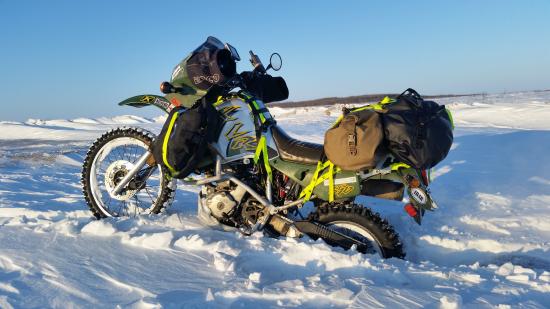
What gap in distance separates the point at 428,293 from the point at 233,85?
2.25 metres

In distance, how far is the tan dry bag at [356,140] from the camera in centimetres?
248

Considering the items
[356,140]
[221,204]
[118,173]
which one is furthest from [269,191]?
[118,173]

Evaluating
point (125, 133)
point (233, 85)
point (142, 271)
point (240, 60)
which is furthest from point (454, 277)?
point (125, 133)

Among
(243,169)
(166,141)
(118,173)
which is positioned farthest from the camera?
(118,173)

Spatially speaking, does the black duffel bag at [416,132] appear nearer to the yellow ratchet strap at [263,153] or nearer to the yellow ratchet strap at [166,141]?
the yellow ratchet strap at [263,153]

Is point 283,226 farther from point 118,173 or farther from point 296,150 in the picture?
point 118,173

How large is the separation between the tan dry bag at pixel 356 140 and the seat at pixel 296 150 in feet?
1.08

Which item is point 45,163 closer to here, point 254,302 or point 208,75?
point 208,75

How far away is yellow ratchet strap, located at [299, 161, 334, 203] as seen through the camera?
2.89 meters

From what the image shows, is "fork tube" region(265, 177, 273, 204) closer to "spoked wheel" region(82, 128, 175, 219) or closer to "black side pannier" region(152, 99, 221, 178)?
"black side pannier" region(152, 99, 221, 178)

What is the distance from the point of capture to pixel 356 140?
2.53 metres

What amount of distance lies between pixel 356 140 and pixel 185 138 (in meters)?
1.22

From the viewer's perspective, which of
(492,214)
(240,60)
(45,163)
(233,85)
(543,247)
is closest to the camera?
(543,247)

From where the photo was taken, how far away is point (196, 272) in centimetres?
232
